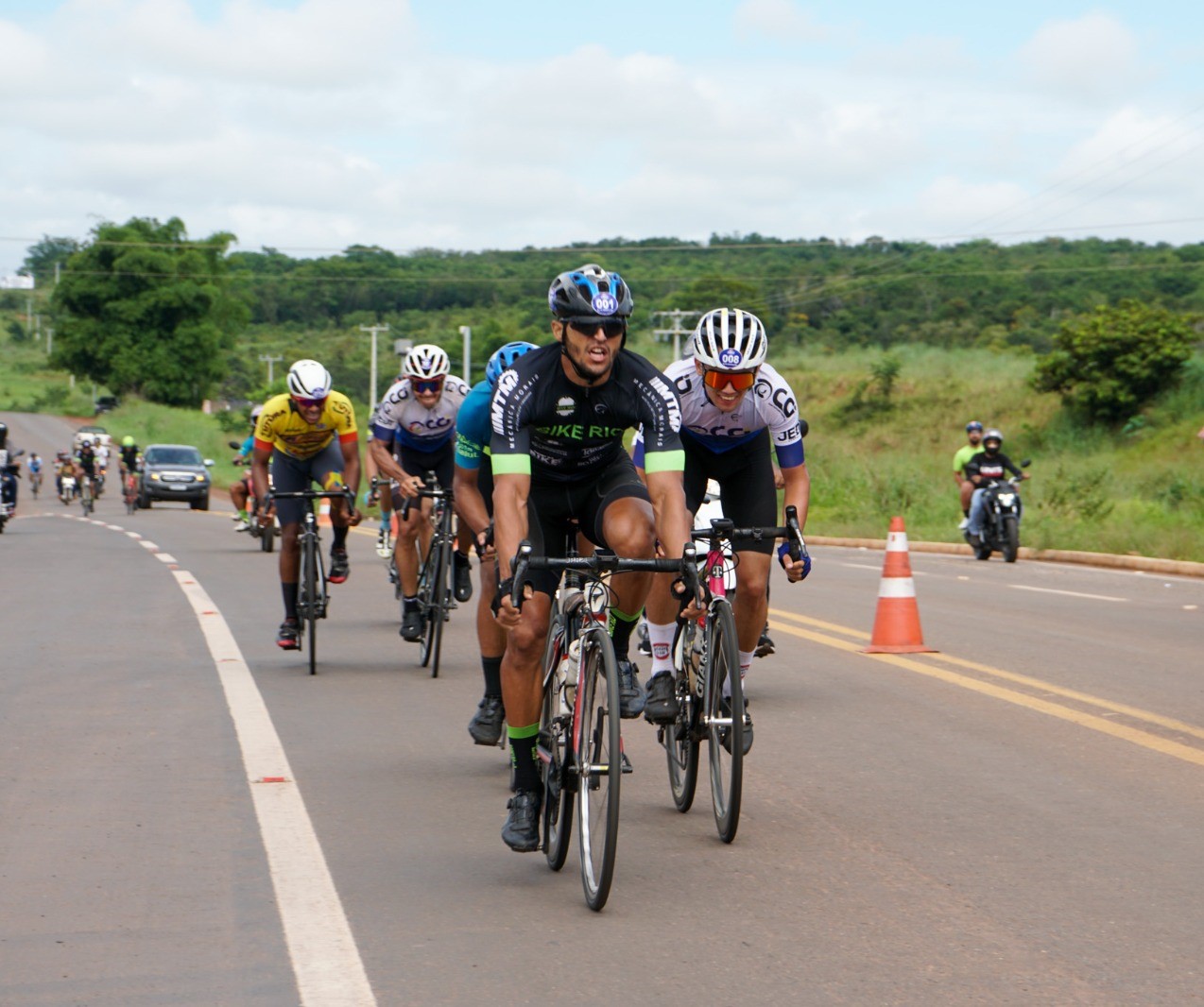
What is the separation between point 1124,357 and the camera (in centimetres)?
4978

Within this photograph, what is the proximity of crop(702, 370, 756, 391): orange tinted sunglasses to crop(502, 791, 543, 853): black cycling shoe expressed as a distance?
97.6 inches

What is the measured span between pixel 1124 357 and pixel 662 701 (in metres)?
45.9

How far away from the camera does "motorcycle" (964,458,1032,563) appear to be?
2314 cm

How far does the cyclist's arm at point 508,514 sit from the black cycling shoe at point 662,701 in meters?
0.93

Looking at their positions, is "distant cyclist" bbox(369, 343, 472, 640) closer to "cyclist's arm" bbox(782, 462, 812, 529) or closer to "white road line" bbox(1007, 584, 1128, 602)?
"cyclist's arm" bbox(782, 462, 812, 529)

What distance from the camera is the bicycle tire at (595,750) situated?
5.11 metres

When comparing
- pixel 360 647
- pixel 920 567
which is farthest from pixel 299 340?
pixel 360 647

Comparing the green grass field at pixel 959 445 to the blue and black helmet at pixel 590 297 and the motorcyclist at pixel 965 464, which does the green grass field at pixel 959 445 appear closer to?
the motorcyclist at pixel 965 464

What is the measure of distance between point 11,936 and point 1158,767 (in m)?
4.76

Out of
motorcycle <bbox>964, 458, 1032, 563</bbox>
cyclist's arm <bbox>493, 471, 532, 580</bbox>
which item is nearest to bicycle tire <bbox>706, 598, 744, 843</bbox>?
cyclist's arm <bbox>493, 471, 532, 580</bbox>

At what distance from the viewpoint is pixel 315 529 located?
457 inches

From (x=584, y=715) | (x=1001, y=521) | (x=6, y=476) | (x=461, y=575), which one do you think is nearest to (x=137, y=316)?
(x=6, y=476)

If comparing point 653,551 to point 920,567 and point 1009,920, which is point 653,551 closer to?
point 1009,920

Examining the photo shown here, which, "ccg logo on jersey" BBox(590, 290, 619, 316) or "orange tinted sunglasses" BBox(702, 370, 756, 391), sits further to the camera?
"orange tinted sunglasses" BBox(702, 370, 756, 391)
